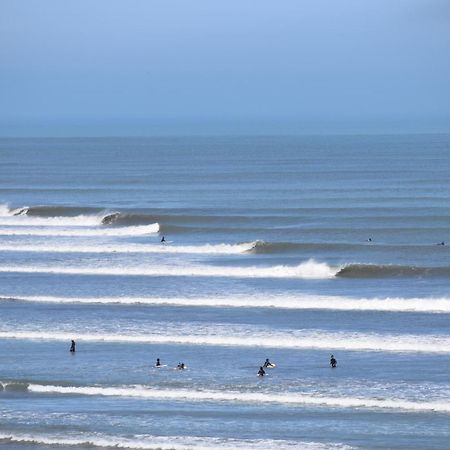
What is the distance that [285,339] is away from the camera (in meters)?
36.5

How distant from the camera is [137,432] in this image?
27.9m

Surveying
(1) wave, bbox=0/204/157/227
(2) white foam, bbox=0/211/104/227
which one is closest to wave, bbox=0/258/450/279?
(1) wave, bbox=0/204/157/227

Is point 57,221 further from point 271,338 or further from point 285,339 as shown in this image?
point 285,339

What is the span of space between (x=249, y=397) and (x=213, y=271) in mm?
18195

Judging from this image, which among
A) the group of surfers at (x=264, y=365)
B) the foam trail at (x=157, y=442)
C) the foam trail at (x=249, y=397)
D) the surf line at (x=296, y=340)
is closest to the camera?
the foam trail at (x=157, y=442)

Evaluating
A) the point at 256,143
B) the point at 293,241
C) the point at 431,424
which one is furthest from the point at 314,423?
the point at 256,143

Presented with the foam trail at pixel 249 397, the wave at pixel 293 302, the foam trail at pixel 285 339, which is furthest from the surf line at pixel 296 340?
the foam trail at pixel 249 397

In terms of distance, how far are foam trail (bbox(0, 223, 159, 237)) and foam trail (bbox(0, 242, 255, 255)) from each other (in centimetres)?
458

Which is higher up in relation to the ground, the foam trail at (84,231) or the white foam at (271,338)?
the foam trail at (84,231)

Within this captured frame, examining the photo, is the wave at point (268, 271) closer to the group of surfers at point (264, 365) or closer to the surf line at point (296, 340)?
the surf line at point (296, 340)

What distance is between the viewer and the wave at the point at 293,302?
133 ft

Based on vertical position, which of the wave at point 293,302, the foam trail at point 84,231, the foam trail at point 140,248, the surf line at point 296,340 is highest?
the foam trail at point 84,231

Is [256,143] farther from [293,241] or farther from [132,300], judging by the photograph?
[132,300]

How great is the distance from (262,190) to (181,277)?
31899 millimetres
